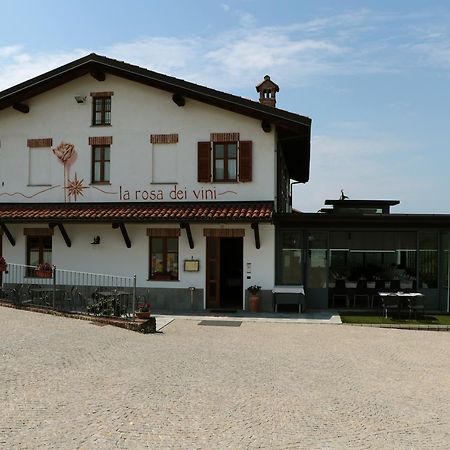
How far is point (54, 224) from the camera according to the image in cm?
1744

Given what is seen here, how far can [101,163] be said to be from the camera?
18.2 metres

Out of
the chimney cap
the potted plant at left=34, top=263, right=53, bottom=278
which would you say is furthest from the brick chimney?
the potted plant at left=34, top=263, right=53, bottom=278

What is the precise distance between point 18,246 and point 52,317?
5792mm

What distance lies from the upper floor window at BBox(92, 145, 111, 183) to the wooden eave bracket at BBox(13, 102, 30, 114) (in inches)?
110

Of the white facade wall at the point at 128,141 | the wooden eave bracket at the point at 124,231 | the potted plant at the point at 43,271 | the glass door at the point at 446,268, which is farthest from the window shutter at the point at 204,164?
the glass door at the point at 446,268

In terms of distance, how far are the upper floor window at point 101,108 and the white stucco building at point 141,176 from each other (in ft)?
0.13

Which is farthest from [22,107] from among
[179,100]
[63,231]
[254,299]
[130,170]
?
[254,299]

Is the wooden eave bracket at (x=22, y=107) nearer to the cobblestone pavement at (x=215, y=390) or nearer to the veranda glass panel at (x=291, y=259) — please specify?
the cobblestone pavement at (x=215, y=390)

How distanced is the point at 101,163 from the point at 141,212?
2.67 meters

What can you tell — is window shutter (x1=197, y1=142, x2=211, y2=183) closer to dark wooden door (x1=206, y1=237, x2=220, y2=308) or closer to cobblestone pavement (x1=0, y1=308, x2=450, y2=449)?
dark wooden door (x1=206, y1=237, x2=220, y2=308)

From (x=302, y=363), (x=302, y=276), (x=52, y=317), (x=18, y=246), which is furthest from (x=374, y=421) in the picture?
(x=18, y=246)

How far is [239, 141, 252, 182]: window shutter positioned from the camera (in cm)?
1697

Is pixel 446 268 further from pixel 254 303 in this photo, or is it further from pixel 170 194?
pixel 170 194

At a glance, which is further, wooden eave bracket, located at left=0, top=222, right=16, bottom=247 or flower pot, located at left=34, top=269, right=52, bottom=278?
wooden eave bracket, located at left=0, top=222, right=16, bottom=247
